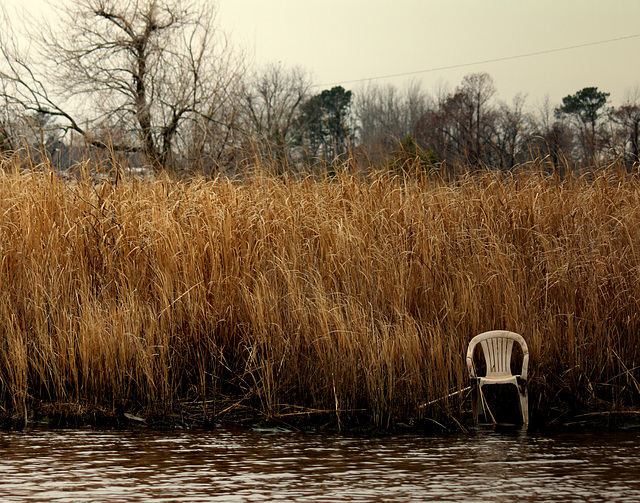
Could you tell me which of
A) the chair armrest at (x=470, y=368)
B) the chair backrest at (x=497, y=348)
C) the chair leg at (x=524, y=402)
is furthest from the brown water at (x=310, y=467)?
the chair backrest at (x=497, y=348)

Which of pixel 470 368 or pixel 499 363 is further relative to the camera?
pixel 499 363

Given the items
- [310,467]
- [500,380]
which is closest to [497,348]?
[500,380]

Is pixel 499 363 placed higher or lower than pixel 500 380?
higher

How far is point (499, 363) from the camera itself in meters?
7.09

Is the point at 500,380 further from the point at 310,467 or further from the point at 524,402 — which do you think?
the point at 310,467

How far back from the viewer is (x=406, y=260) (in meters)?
8.35

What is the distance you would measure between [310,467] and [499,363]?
2.31m

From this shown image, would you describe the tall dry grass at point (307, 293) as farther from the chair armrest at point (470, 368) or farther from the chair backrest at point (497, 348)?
the chair backrest at point (497, 348)

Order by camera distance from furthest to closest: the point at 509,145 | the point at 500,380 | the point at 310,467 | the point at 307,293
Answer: the point at 509,145 → the point at 307,293 → the point at 500,380 → the point at 310,467

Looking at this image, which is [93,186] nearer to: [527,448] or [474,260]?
[474,260]

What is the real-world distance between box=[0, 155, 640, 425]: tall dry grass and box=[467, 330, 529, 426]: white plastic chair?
18 centimetres

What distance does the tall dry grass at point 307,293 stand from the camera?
7.05 m

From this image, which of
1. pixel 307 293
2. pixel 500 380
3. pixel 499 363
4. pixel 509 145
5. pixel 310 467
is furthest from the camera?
pixel 509 145

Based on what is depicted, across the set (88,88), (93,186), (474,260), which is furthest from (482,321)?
(88,88)
